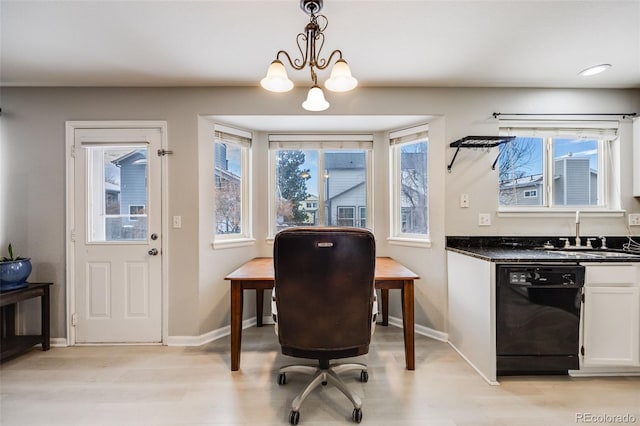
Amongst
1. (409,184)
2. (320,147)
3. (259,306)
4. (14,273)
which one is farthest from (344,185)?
(14,273)

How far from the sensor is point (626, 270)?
1908 millimetres

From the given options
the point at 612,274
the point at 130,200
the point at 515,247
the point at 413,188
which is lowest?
the point at 612,274

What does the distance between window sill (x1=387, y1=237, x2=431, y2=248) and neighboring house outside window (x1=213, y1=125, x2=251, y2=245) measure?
1.64m

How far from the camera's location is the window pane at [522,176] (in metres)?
2.67

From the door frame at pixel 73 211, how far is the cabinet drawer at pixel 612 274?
340 centimetres

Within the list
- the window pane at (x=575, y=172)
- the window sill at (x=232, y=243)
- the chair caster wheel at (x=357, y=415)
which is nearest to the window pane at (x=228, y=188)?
the window sill at (x=232, y=243)

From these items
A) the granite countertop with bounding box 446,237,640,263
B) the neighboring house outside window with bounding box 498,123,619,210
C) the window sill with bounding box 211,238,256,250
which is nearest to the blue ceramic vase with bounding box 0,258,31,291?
the window sill with bounding box 211,238,256,250

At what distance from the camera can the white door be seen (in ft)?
8.20

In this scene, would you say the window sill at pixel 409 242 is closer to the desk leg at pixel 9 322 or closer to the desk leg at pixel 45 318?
the desk leg at pixel 45 318

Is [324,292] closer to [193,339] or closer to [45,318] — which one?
[193,339]

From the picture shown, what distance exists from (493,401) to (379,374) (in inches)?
28.5

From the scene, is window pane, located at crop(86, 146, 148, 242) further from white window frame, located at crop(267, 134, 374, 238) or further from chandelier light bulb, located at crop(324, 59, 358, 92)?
chandelier light bulb, located at crop(324, 59, 358, 92)

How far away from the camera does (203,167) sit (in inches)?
102

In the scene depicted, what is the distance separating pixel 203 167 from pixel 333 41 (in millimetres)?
1600
